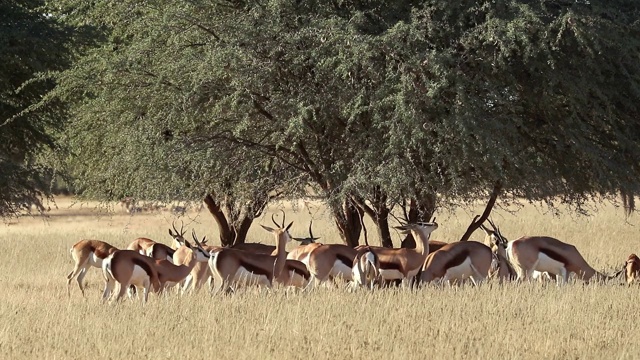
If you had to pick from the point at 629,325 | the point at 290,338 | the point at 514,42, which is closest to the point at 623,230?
the point at 514,42

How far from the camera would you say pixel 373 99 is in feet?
52.6

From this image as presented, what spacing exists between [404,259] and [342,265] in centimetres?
88

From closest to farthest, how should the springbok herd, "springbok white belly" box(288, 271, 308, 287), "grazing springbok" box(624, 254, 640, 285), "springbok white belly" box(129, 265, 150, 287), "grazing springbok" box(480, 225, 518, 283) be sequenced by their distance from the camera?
1. "springbok white belly" box(129, 265, 150, 287)
2. the springbok herd
3. "springbok white belly" box(288, 271, 308, 287)
4. "grazing springbok" box(624, 254, 640, 285)
5. "grazing springbok" box(480, 225, 518, 283)

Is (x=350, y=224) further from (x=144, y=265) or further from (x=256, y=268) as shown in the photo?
(x=144, y=265)

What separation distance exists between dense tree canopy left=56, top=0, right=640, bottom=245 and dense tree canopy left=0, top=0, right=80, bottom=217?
106cm

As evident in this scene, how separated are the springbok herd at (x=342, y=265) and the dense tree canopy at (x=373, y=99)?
0.94 metres

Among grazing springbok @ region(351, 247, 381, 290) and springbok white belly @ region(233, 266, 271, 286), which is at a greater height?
grazing springbok @ region(351, 247, 381, 290)

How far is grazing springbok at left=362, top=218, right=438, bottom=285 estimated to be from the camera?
15.8m

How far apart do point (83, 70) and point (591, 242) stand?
13583mm

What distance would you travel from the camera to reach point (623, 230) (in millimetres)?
30219

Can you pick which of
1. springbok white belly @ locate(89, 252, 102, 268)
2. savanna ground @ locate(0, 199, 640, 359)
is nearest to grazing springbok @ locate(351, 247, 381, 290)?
savanna ground @ locate(0, 199, 640, 359)

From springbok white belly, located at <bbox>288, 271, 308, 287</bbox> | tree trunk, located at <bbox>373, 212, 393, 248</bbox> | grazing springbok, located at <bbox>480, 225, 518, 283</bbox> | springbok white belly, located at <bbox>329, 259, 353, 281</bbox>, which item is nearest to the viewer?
springbok white belly, located at <bbox>288, 271, 308, 287</bbox>

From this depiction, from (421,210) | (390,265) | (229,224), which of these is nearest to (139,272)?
(390,265)

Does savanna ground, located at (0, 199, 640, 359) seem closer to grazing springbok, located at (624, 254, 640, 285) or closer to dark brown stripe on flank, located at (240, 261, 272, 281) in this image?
dark brown stripe on flank, located at (240, 261, 272, 281)
